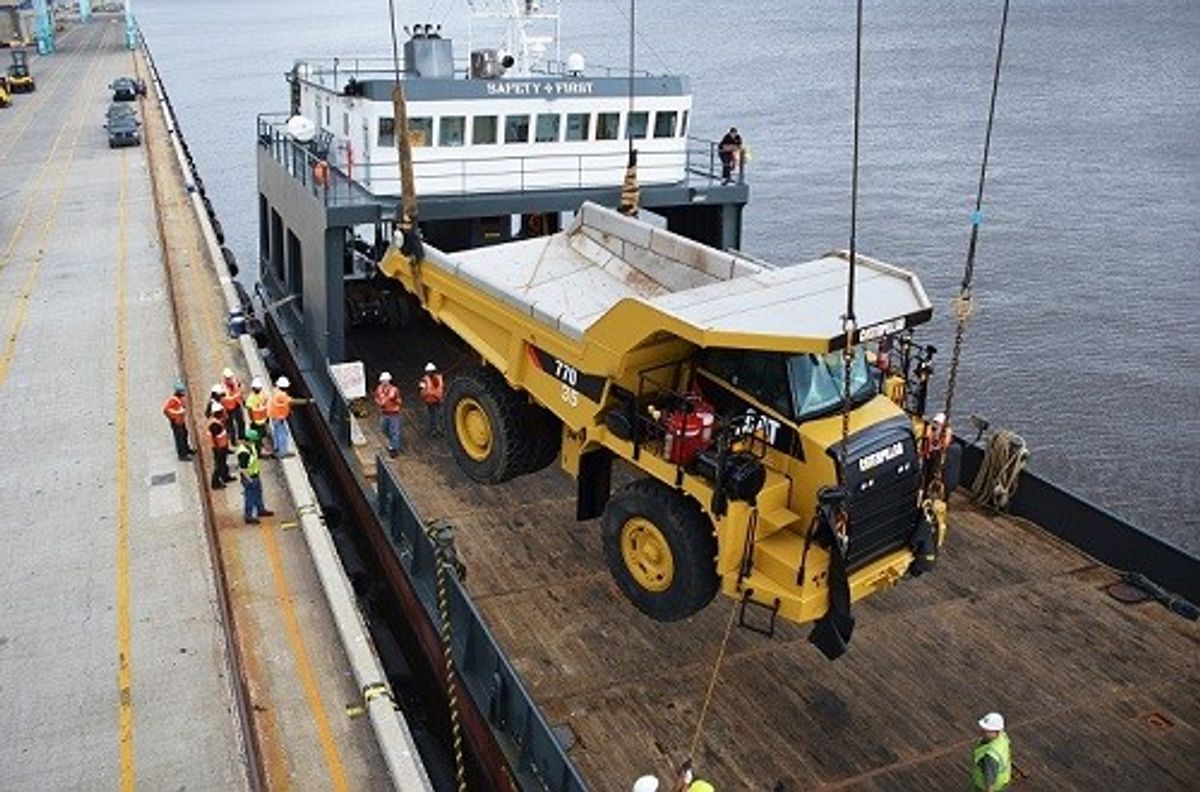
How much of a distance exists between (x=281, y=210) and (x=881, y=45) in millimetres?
88643

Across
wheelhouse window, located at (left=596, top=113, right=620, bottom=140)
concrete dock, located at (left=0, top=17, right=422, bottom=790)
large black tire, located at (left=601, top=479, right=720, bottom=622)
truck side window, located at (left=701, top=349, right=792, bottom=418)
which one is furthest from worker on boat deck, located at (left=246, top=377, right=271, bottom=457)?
wheelhouse window, located at (left=596, top=113, right=620, bottom=140)

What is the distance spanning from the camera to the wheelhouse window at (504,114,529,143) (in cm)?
1778

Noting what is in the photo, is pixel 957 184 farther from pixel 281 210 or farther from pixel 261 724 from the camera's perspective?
pixel 261 724

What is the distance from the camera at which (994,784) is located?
7.62 metres

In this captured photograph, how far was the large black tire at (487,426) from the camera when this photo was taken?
11.4 metres

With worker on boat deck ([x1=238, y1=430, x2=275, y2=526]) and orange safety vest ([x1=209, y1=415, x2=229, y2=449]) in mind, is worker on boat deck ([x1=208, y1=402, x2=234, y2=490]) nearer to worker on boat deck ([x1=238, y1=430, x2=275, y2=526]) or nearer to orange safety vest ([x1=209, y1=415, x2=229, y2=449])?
orange safety vest ([x1=209, y1=415, x2=229, y2=449])

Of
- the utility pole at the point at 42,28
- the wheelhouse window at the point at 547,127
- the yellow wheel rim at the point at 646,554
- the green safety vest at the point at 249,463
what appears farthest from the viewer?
the utility pole at the point at 42,28

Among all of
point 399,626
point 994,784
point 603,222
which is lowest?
point 399,626

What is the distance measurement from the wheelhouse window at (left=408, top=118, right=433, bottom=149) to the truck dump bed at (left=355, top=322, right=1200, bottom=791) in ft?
23.6

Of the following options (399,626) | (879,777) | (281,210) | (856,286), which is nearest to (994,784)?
(879,777)

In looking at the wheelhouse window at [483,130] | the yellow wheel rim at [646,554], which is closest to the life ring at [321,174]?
the wheelhouse window at [483,130]

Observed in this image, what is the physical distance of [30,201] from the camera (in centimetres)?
3200

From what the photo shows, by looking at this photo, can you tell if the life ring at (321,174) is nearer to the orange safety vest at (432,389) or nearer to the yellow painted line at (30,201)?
the orange safety vest at (432,389)

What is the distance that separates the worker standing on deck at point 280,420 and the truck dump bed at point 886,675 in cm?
314
